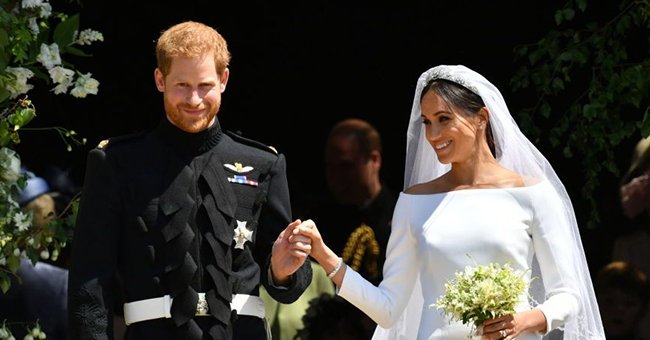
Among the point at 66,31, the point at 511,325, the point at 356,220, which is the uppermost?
the point at 66,31

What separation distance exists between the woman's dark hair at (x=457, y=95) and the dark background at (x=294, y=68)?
232cm

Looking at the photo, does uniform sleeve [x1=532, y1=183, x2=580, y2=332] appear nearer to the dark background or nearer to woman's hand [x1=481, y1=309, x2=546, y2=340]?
woman's hand [x1=481, y1=309, x2=546, y2=340]

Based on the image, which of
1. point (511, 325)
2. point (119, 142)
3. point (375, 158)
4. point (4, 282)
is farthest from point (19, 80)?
point (375, 158)

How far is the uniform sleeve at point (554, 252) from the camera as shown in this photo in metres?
5.06

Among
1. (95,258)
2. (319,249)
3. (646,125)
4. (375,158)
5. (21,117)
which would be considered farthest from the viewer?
(375,158)

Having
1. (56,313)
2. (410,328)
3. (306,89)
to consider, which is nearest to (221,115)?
(306,89)

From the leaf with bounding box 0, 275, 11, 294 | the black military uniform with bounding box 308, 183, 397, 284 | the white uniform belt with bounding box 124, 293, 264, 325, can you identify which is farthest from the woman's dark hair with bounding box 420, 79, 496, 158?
the black military uniform with bounding box 308, 183, 397, 284

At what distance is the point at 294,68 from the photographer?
7676 millimetres

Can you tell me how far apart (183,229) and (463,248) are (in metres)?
0.94

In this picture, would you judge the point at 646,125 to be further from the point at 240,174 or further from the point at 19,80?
the point at 19,80

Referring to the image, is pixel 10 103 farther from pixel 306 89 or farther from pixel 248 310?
pixel 306 89

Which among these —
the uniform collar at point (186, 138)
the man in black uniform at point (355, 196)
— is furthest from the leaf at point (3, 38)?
the man in black uniform at point (355, 196)

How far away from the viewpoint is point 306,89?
302 inches

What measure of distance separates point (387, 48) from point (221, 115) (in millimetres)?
889
